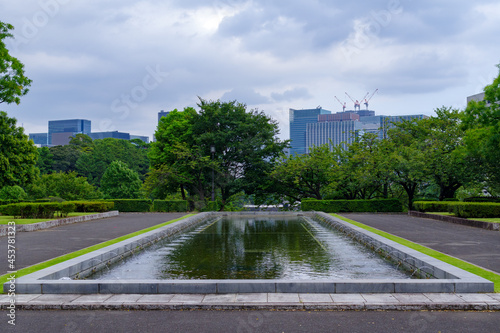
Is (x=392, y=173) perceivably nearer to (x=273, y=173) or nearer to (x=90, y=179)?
(x=273, y=173)

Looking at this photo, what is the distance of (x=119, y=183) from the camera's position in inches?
2501

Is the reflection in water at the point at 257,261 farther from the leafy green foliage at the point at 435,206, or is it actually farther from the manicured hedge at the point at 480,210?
the leafy green foliage at the point at 435,206

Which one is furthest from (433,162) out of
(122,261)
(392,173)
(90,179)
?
(90,179)

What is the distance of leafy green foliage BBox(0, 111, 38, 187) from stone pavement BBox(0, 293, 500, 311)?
34.9 m

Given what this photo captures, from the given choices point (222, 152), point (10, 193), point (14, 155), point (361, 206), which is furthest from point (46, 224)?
point (10, 193)

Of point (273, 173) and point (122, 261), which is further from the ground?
point (273, 173)

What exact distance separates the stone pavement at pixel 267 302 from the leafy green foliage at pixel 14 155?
34894mm

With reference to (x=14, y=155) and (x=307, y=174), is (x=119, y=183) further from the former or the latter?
(x=307, y=174)

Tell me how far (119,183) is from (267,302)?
195 ft

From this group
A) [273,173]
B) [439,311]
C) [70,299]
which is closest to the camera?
[439,311]

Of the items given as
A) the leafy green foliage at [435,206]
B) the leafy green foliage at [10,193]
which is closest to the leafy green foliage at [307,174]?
the leafy green foliage at [435,206]

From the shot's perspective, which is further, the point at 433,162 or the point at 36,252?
the point at 433,162

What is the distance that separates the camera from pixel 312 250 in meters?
14.7

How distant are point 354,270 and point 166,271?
488cm
